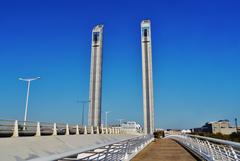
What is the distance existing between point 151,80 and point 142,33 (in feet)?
47.4

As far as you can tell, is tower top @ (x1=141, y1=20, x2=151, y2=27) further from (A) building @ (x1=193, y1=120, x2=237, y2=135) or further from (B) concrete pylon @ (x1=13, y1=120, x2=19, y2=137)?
(B) concrete pylon @ (x1=13, y1=120, x2=19, y2=137)

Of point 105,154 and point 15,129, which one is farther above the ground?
point 15,129

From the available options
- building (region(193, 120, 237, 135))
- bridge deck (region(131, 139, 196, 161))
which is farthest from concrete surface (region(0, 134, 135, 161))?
building (region(193, 120, 237, 135))

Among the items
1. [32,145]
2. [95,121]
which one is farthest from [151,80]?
[32,145]

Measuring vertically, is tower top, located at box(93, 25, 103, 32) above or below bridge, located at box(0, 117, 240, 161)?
above

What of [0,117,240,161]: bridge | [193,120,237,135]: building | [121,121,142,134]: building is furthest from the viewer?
[193,120,237,135]: building

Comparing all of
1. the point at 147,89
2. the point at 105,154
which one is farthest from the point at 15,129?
the point at 147,89

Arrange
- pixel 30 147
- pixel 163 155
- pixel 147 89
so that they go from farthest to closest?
pixel 147 89, pixel 30 147, pixel 163 155

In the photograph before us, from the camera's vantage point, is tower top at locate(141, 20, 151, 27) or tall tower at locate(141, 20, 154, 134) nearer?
tall tower at locate(141, 20, 154, 134)

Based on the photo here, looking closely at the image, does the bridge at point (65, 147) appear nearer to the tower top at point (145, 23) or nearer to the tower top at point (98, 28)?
the tower top at point (98, 28)

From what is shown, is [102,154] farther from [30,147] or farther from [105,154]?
[30,147]

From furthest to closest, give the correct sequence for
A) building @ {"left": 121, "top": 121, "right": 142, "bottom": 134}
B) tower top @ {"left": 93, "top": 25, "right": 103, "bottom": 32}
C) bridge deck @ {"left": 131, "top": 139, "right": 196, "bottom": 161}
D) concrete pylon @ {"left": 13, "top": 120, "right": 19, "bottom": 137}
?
tower top @ {"left": 93, "top": 25, "right": 103, "bottom": 32} < building @ {"left": 121, "top": 121, "right": 142, "bottom": 134} < concrete pylon @ {"left": 13, "top": 120, "right": 19, "bottom": 137} < bridge deck @ {"left": 131, "top": 139, "right": 196, "bottom": 161}

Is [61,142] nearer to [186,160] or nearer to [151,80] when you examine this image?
[186,160]

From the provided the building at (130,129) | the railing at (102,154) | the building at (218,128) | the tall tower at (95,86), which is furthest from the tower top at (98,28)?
the railing at (102,154)
